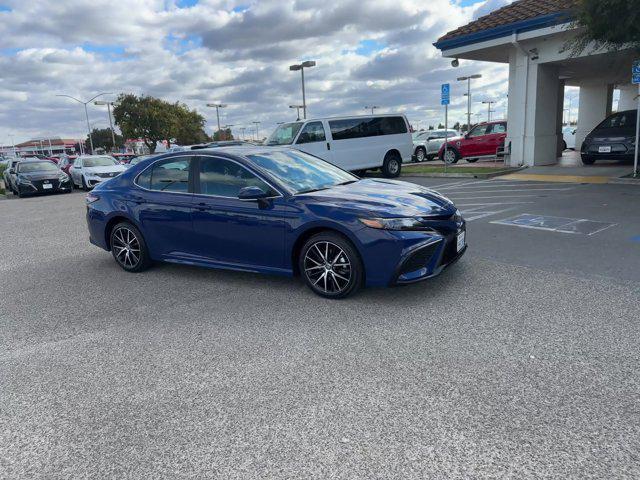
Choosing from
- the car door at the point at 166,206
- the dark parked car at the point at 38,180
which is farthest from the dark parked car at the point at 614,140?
the dark parked car at the point at 38,180

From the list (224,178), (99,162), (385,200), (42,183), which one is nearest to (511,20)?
(385,200)

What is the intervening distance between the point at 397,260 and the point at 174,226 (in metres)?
2.77

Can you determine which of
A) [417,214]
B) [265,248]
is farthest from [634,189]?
[265,248]

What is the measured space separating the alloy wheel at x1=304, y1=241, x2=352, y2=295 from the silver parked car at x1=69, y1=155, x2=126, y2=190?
53.3 feet

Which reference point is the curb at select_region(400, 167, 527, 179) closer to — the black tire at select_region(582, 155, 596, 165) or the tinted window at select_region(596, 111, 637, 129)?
the black tire at select_region(582, 155, 596, 165)

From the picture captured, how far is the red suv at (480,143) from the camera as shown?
21016mm

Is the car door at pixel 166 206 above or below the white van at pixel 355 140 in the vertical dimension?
below

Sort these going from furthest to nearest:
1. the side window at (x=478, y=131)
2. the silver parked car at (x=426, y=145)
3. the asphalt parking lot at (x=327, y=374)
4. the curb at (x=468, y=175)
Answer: the silver parked car at (x=426, y=145), the side window at (x=478, y=131), the curb at (x=468, y=175), the asphalt parking lot at (x=327, y=374)

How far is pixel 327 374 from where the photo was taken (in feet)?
11.6

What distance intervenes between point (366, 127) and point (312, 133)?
2.12 meters

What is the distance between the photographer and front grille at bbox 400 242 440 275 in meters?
4.66

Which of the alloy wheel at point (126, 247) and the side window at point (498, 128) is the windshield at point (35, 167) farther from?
the side window at point (498, 128)

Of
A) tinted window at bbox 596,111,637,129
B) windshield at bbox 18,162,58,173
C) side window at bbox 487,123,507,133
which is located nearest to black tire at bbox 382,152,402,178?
side window at bbox 487,123,507,133

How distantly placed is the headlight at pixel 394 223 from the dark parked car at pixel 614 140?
1341 cm
